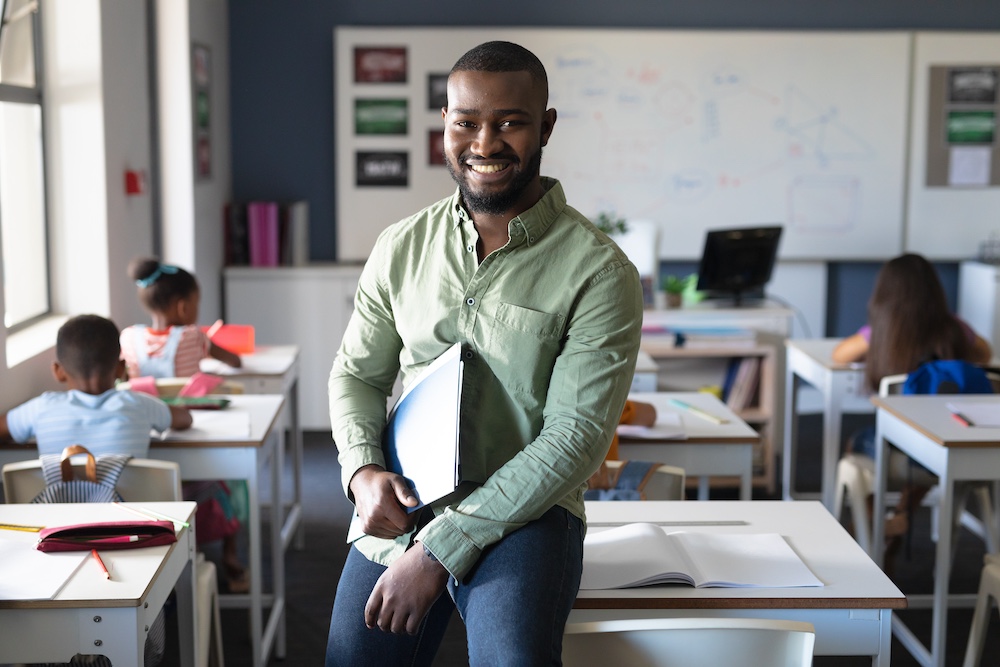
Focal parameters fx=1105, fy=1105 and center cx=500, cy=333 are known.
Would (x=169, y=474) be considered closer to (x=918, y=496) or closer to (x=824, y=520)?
(x=824, y=520)

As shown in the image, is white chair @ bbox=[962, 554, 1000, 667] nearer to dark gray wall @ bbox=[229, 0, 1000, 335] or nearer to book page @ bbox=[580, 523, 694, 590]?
book page @ bbox=[580, 523, 694, 590]

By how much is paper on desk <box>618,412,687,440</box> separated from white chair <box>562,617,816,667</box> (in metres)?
1.47

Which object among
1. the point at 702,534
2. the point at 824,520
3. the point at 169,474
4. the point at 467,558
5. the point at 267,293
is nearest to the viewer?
the point at 467,558

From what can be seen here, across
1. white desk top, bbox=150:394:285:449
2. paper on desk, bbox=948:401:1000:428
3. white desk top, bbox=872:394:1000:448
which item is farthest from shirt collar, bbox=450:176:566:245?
paper on desk, bbox=948:401:1000:428

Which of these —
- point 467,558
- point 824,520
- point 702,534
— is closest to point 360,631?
point 467,558

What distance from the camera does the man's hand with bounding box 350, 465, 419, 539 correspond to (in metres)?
1.66

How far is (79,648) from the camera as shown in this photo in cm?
170

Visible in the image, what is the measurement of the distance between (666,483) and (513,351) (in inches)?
44.7

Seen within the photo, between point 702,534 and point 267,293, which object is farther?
point 267,293

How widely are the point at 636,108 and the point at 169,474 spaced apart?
4.05m

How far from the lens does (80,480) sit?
2404 mm

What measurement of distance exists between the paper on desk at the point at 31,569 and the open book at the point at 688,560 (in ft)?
2.72

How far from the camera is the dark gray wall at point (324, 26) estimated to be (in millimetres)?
5926

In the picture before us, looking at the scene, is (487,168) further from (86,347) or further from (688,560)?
(86,347)
